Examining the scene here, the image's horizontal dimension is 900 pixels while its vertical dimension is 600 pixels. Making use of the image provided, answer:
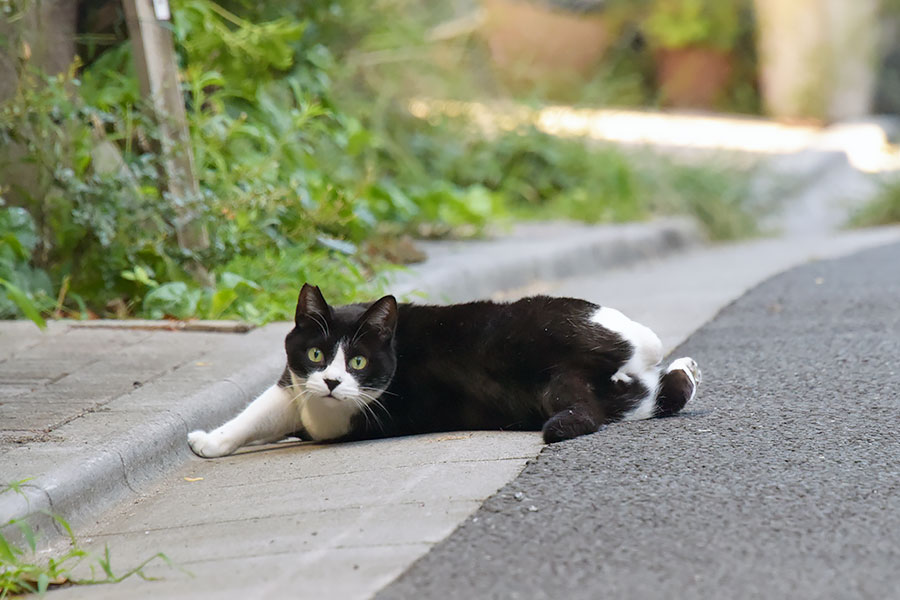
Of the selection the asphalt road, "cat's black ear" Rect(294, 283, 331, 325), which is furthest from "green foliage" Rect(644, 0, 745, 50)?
"cat's black ear" Rect(294, 283, 331, 325)

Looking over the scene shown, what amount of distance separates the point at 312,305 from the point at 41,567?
→ 3.60 ft

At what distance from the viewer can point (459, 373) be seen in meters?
3.21

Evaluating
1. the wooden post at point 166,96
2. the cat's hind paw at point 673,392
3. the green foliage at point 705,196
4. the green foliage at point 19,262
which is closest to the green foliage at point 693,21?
the green foliage at point 705,196

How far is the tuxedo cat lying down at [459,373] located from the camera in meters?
3.14

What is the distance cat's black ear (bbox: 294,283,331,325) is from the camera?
3.27 metres

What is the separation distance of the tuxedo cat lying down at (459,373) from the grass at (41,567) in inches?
29.0

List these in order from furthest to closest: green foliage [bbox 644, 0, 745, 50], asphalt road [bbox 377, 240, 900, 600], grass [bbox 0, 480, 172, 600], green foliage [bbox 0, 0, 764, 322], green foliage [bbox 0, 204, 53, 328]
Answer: green foliage [bbox 644, 0, 745, 50] < green foliage [bbox 0, 0, 764, 322] < green foliage [bbox 0, 204, 53, 328] < grass [bbox 0, 480, 172, 600] < asphalt road [bbox 377, 240, 900, 600]

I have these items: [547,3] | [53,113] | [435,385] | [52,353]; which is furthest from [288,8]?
[547,3]

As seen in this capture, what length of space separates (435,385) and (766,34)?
11798 millimetres

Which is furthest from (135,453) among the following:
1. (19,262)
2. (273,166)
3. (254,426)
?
(273,166)

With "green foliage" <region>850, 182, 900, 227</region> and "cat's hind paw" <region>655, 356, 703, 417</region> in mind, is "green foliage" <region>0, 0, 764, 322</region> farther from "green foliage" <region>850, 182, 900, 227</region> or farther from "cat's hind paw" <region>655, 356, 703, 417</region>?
"green foliage" <region>850, 182, 900, 227</region>

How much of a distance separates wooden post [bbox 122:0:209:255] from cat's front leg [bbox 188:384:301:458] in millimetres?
1461

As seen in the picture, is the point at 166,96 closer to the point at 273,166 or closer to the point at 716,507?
the point at 273,166

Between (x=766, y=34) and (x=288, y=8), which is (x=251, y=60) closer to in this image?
(x=288, y=8)
